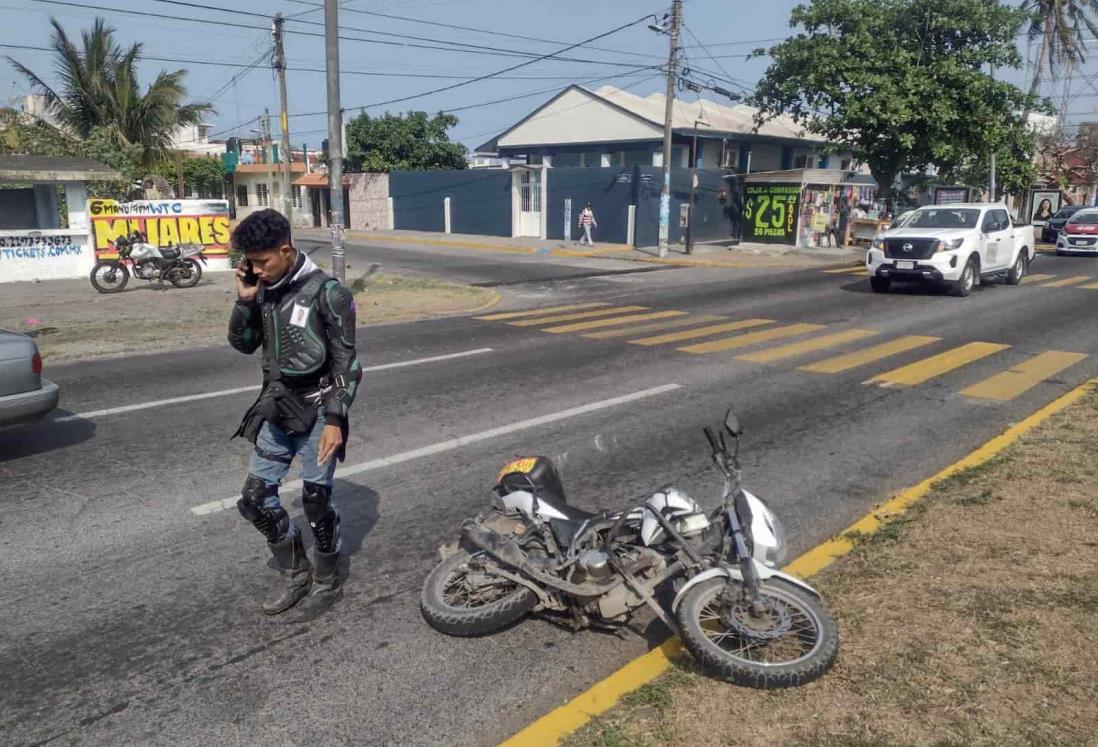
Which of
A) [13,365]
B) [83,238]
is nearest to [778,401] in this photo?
[13,365]

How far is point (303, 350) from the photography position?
371 cm

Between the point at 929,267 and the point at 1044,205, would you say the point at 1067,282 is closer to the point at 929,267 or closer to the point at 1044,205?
the point at 929,267

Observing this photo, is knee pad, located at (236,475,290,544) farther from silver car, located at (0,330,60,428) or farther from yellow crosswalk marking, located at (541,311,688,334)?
yellow crosswalk marking, located at (541,311,688,334)

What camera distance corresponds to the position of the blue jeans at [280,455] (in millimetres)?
3787

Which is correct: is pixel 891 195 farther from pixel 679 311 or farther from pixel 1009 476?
pixel 1009 476

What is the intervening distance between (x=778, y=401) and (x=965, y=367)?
3.19 m

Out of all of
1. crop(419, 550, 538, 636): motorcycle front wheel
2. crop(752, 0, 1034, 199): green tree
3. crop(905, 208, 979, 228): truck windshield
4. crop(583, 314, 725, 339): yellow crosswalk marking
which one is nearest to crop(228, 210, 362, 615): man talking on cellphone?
crop(419, 550, 538, 636): motorcycle front wheel

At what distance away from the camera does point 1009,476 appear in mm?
5531

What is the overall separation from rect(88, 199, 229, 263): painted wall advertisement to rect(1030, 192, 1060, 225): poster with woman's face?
126 feet

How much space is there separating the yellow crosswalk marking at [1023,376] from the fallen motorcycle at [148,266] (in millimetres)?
15364

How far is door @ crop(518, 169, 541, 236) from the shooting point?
3412cm

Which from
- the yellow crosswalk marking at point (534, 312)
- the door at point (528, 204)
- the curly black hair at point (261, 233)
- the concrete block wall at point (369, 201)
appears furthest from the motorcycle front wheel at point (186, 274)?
the concrete block wall at point (369, 201)

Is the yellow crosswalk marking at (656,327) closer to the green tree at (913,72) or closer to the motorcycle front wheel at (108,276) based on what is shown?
the motorcycle front wheel at (108,276)

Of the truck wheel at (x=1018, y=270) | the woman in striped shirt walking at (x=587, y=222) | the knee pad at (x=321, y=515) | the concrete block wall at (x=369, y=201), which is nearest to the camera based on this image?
the knee pad at (x=321, y=515)
